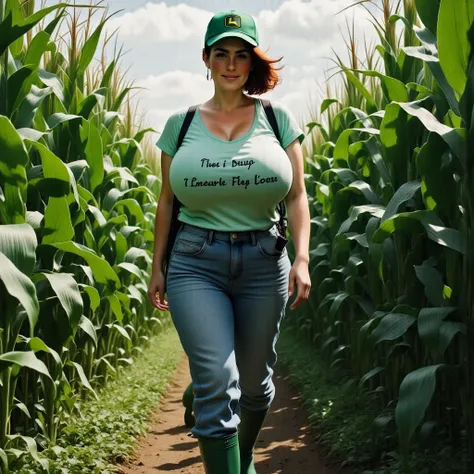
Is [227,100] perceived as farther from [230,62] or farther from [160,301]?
[160,301]

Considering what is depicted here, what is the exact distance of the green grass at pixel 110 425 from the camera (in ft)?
11.9

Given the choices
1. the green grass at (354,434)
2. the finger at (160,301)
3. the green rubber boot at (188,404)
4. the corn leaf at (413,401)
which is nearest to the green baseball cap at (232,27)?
the finger at (160,301)

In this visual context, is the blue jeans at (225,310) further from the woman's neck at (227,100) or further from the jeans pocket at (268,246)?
the woman's neck at (227,100)

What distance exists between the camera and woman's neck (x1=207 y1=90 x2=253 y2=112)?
275 cm

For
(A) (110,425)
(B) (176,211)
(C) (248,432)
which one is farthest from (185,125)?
(A) (110,425)

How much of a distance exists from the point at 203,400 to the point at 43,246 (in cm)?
143

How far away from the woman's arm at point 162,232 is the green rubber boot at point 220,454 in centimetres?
59

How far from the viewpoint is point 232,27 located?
2594 millimetres

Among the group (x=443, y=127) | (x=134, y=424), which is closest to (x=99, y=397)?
(x=134, y=424)

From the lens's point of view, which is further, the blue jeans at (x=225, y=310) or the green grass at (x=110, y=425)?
the green grass at (x=110, y=425)

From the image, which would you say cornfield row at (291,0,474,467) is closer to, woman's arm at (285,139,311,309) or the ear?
woman's arm at (285,139,311,309)

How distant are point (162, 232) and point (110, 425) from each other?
194 centimetres

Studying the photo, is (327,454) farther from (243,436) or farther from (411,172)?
(411,172)

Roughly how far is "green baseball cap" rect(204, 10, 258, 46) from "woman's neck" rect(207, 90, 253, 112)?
0.64 ft
